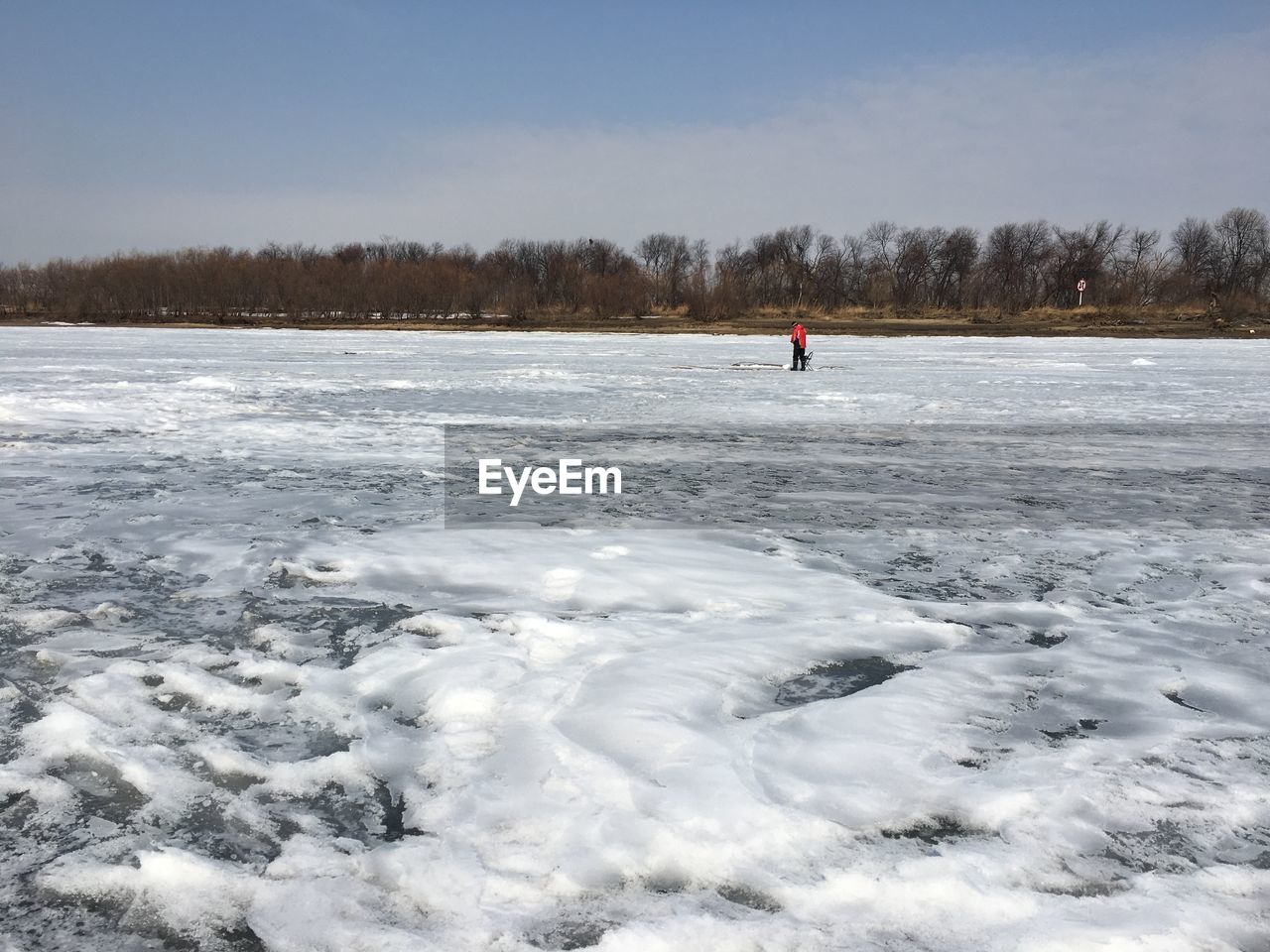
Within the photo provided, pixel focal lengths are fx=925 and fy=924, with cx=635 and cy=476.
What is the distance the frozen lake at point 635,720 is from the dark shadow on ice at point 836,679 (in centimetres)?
2

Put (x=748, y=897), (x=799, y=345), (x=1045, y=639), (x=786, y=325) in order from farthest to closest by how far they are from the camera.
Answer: (x=786, y=325)
(x=799, y=345)
(x=1045, y=639)
(x=748, y=897)

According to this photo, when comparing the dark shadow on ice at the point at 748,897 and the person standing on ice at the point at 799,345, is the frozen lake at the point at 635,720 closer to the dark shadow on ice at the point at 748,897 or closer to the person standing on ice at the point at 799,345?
the dark shadow on ice at the point at 748,897

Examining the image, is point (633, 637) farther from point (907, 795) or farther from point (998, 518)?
point (998, 518)

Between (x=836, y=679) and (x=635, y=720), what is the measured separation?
34.1 inches

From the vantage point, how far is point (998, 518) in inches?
247

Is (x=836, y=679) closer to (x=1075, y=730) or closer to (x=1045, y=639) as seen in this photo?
(x=1075, y=730)

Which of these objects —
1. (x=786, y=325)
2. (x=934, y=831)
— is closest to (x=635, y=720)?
(x=934, y=831)

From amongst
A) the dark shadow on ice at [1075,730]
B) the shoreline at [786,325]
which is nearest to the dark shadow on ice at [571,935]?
the dark shadow on ice at [1075,730]

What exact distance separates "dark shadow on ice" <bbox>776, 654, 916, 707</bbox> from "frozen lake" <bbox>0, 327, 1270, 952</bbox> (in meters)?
0.02

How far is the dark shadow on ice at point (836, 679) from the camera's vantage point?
3314 millimetres

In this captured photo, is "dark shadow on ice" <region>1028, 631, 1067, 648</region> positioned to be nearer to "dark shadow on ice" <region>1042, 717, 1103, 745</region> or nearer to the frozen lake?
the frozen lake

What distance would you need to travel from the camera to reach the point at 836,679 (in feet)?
11.4

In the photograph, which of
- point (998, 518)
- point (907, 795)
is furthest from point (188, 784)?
point (998, 518)

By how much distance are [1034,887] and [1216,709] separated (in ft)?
4.80
